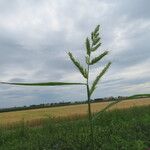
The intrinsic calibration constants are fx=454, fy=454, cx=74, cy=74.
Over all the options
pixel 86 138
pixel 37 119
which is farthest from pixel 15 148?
pixel 37 119

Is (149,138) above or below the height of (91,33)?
below

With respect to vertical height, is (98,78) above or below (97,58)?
below

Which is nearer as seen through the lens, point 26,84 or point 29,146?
point 26,84

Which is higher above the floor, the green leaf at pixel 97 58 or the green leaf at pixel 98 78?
the green leaf at pixel 97 58

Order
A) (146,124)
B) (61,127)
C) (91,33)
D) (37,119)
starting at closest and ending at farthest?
(91,33) → (146,124) → (61,127) → (37,119)

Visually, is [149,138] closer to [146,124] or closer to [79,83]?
[146,124]

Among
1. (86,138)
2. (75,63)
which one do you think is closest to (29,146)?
(86,138)

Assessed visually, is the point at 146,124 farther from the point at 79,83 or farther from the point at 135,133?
the point at 79,83

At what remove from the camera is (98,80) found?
3.00 meters

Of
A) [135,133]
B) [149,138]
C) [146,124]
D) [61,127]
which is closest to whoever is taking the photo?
[149,138]

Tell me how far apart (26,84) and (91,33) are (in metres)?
0.56

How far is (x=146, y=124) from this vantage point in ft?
34.5

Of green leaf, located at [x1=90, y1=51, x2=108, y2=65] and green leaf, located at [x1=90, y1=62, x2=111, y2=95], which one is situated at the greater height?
green leaf, located at [x1=90, y1=51, x2=108, y2=65]

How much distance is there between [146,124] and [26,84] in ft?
26.4
